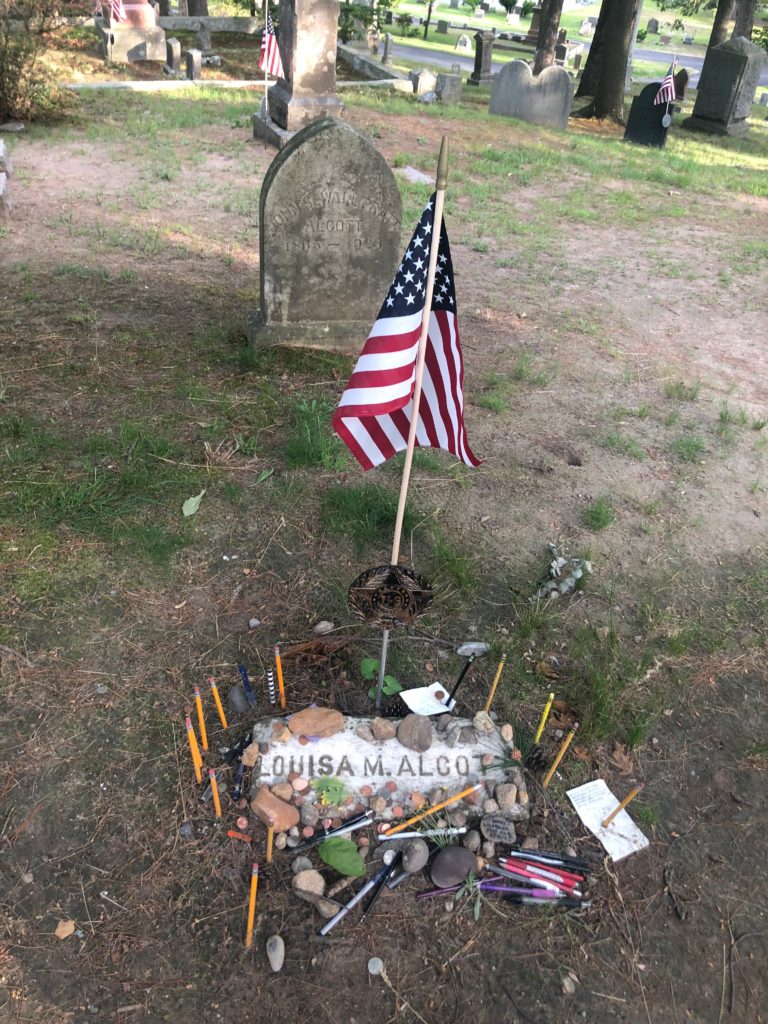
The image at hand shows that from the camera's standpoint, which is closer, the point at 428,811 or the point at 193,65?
the point at 428,811

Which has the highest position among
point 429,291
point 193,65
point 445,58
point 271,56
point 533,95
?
point 445,58

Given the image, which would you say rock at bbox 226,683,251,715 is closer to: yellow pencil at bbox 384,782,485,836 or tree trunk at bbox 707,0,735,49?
yellow pencil at bbox 384,782,485,836

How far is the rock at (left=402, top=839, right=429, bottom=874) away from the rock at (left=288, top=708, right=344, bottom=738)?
0.56 metres

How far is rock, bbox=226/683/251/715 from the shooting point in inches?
134

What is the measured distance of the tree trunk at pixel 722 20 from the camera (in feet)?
67.9

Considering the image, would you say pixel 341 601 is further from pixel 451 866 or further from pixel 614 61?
pixel 614 61

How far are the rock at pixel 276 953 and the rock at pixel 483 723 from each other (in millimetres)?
1154

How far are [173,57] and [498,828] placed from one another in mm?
18812

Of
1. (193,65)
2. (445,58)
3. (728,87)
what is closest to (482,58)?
(728,87)

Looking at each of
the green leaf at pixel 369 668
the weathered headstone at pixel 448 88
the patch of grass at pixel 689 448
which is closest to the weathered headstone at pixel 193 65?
the weathered headstone at pixel 448 88

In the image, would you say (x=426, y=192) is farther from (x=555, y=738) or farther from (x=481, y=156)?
(x=555, y=738)

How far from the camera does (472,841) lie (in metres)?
2.96

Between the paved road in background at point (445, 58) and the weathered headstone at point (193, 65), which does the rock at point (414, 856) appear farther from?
the paved road in background at point (445, 58)

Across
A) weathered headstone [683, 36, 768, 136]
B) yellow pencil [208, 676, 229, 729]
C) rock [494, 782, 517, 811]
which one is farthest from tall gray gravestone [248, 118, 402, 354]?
weathered headstone [683, 36, 768, 136]
